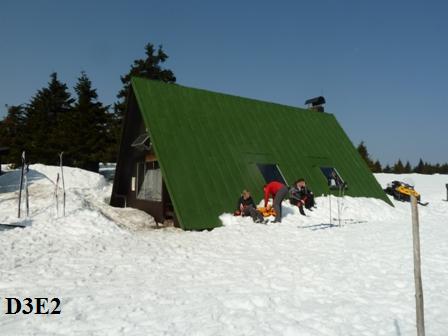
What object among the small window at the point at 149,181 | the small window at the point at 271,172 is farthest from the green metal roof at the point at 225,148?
the small window at the point at 149,181

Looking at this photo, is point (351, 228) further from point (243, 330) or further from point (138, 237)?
point (243, 330)

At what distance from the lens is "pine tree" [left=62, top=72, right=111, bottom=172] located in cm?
2823

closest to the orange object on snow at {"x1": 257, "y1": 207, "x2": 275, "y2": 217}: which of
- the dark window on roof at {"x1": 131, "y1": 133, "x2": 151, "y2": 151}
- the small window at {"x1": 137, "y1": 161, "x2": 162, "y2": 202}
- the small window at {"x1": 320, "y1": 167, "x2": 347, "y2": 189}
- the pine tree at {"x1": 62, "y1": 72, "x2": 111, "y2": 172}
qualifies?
the small window at {"x1": 137, "y1": 161, "x2": 162, "y2": 202}

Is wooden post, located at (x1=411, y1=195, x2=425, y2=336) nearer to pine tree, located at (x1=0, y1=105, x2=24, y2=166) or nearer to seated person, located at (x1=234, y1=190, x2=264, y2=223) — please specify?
seated person, located at (x1=234, y1=190, x2=264, y2=223)

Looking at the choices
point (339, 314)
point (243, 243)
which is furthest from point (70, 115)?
point (339, 314)

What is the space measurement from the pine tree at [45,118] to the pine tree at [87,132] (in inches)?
69.1

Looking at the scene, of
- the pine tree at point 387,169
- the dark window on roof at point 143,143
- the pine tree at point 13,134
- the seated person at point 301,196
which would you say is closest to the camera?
the seated person at point 301,196

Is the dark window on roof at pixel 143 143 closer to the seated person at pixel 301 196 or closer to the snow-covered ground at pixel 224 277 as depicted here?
the snow-covered ground at pixel 224 277

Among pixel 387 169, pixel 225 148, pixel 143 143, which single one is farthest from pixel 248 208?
pixel 387 169

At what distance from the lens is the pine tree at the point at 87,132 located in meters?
28.2

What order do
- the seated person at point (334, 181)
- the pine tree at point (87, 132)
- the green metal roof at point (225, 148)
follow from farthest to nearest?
the pine tree at point (87, 132), the seated person at point (334, 181), the green metal roof at point (225, 148)

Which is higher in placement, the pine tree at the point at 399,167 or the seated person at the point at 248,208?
the pine tree at the point at 399,167

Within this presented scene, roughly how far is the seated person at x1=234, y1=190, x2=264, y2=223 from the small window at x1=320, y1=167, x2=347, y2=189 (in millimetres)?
5254

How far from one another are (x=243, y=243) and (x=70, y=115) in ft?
84.1
